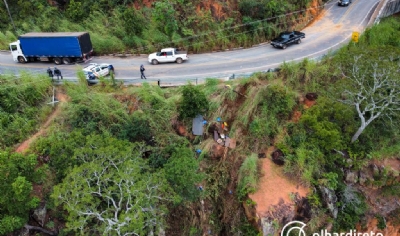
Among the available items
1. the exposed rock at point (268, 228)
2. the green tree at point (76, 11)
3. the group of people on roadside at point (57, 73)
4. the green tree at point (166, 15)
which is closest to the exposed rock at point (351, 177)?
the exposed rock at point (268, 228)

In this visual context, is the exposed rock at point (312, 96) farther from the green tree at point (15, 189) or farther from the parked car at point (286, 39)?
the green tree at point (15, 189)

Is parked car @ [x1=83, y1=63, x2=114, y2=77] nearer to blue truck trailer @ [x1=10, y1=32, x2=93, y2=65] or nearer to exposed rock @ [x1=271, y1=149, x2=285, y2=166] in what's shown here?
blue truck trailer @ [x1=10, y1=32, x2=93, y2=65]

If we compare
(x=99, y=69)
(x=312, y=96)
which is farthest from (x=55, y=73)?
(x=312, y=96)

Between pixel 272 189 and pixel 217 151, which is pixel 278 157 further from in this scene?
pixel 217 151

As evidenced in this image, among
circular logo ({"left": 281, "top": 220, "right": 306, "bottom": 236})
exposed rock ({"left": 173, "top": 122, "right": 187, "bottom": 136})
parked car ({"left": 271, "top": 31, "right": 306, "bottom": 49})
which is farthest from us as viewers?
parked car ({"left": 271, "top": 31, "right": 306, "bottom": 49})

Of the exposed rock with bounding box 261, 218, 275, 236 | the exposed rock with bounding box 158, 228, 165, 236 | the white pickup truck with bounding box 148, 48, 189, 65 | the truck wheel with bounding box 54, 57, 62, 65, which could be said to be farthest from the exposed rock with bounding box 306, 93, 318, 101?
the truck wheel with bounding box 54, 57, 62, 65

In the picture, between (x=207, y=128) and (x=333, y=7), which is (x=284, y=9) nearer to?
(x=333, y=7)
